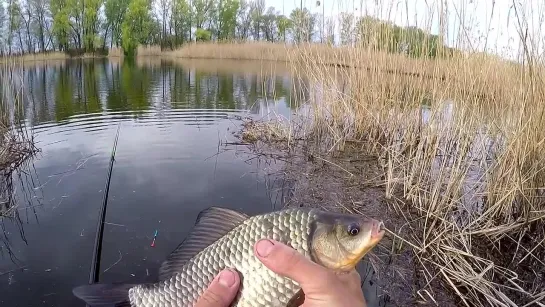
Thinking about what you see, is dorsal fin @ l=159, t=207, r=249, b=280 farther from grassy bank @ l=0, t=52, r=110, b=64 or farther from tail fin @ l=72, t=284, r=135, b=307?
grassy bank @ l=0, t=52, r=110, b=64

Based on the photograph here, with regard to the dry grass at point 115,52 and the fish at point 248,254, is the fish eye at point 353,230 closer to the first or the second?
the fish at point 248,254

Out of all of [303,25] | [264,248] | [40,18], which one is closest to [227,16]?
[40,18]

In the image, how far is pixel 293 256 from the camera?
1.30 m

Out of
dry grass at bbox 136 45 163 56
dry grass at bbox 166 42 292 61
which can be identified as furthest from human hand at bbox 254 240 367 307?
dry grass at bbox 136 45 163 56

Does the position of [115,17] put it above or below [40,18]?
above

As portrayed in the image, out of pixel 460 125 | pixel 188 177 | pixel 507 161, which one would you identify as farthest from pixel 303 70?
pixel 507 161

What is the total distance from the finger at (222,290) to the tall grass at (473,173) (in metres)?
1.72

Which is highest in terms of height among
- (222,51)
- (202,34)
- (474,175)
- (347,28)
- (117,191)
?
(202,34)

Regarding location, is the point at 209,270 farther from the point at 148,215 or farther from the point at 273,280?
the point at 148,215

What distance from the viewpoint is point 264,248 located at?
133 cm

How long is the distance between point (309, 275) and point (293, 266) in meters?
0.06

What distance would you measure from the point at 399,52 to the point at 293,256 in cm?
458

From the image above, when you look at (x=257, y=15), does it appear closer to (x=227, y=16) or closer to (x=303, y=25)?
(x=227, y=16)

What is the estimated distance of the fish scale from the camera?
1.42 m
